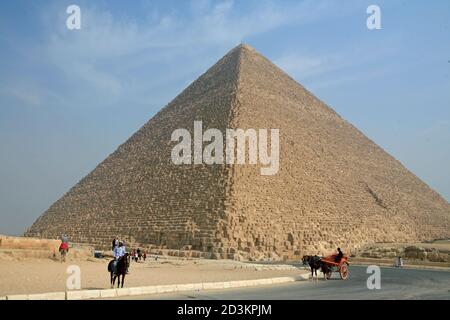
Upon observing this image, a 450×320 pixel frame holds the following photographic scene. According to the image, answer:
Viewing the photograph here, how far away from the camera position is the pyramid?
26.3 meters

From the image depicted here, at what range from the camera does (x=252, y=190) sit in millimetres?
27766

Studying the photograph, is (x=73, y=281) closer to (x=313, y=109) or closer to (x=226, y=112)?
(x=226, y=112)

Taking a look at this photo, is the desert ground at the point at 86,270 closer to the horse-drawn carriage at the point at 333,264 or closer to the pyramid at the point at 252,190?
the horse-drawn carriage at the point at 333,264

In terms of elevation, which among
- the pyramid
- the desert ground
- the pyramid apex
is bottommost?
the desert ground

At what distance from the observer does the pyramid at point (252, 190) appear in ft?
86.4

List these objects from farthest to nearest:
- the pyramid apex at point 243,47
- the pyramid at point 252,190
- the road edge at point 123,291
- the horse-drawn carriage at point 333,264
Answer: the pyramid apex at point 243,47 → the pyramid at point 252,190 → the horse-drawn carriage at point 333,264 → the road edge at point 123,291

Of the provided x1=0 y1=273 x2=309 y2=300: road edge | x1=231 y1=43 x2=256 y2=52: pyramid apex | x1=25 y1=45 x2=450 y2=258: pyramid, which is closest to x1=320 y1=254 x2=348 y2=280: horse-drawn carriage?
x1=0 y1=273 x2=309 y2=300: road edge

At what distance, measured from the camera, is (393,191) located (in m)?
39.2

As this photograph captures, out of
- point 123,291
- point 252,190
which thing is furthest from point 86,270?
point 252,190

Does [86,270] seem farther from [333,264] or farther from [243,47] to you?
[243,47]

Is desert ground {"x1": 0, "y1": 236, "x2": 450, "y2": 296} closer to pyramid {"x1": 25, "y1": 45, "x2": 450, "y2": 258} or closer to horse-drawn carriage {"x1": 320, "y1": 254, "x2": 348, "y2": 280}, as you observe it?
horse-drawn carriage {"x1": 320, "y1": 254, "x2": 348, "y2": 280}

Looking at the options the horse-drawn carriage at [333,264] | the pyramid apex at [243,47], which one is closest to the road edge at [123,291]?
the horse-drawn carriage at [333,264]
